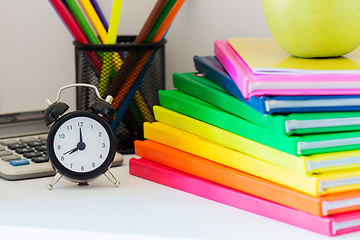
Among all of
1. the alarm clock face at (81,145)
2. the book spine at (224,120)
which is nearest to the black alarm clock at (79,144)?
the alarm clock face at (81,145)

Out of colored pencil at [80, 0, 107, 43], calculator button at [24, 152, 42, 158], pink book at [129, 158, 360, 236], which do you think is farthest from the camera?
colored pencil at [80, 0, 107, 43]

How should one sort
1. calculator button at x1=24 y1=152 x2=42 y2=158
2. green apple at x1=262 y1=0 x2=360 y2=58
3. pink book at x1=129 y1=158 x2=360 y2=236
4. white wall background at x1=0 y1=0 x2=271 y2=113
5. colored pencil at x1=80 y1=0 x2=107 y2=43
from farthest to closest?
white wall background at x1=0 y1=0 x2=271 y2=113 → colored pencil at x1=80 y1=0 x2=107 y2=43 → calculator button at x1=24 y1=152 x2=42 y2=158 → green apple at x1=262 y1=0 x2=360 y2=58 → pink book at x1=129 y1=158 x2=360 y2=236

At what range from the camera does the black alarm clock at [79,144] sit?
0.69 metres

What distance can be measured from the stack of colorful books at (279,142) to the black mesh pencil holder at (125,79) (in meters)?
0.18

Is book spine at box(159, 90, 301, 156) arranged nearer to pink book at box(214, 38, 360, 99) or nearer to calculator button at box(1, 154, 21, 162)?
pink book at box(214, 38, 360, 99)

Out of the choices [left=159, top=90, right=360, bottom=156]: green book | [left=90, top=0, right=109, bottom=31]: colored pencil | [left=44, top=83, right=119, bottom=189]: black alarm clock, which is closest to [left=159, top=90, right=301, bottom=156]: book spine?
[left=159, top=90, right=360, bottom=156]: green book

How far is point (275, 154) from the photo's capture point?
1.92 ft

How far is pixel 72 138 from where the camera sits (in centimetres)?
70

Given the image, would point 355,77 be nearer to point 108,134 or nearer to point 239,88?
point 239,88

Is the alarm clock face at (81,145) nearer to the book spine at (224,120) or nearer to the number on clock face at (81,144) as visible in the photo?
the number on clock face at (81,144)

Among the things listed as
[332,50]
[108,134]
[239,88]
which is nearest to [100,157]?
[108,134]

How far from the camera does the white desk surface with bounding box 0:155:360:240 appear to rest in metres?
0.55

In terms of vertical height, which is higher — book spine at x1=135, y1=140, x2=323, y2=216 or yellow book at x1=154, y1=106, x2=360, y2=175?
yellow book at x1=154, y1=106, x2=360, y2=175

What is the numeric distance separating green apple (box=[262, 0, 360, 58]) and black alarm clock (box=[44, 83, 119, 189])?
243mm
